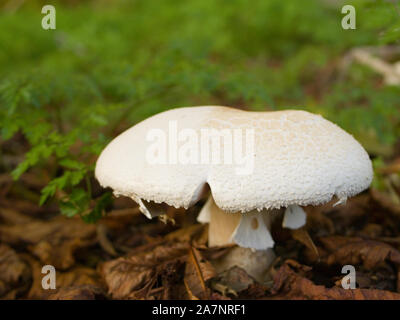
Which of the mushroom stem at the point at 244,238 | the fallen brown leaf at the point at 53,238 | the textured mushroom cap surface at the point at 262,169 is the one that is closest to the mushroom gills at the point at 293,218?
the mushroom stem at the point at 244,238

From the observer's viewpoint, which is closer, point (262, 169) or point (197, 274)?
point (262, 169)

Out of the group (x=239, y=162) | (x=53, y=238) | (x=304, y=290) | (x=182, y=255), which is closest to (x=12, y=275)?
(x=53, y=238)

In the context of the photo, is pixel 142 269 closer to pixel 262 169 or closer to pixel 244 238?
pixel 244 238

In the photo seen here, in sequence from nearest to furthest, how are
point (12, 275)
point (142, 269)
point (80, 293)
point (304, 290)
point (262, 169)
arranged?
1. point (262, 169)
2. point (304, 290)
3. point (80, 293)
4. point (142, 269)
5. point (12, 275)
